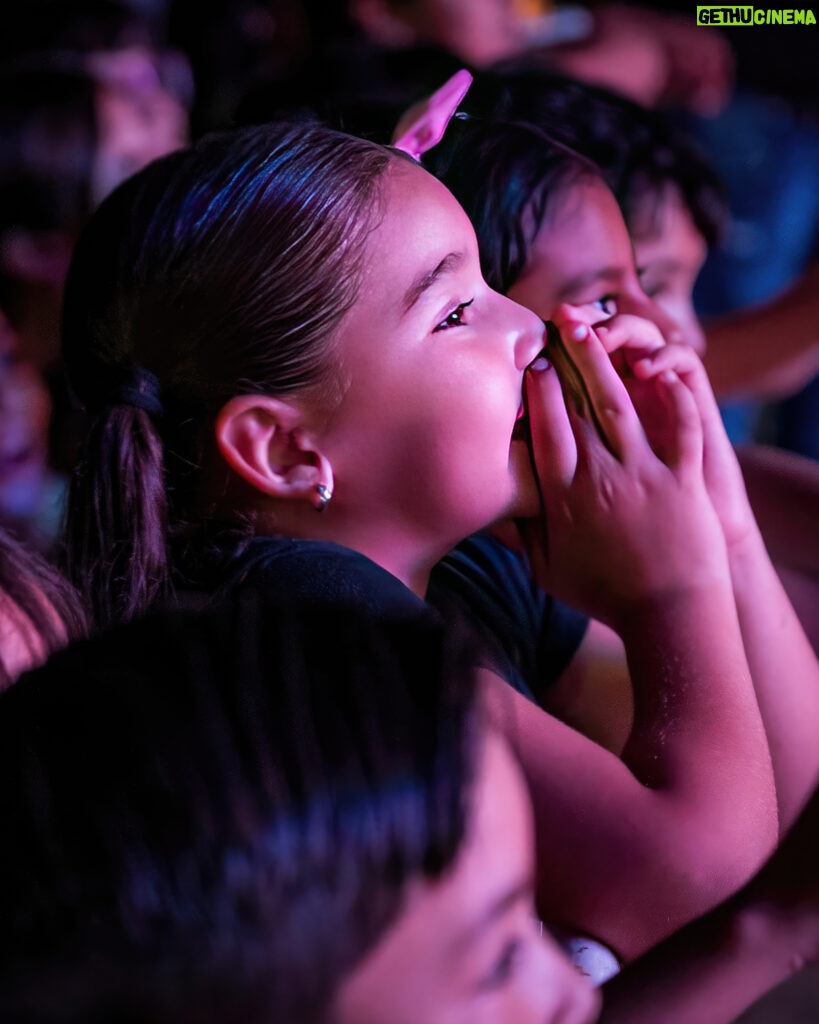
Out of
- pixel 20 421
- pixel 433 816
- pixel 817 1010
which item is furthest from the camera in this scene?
pixel 20 421

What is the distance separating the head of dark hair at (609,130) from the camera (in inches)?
18.3

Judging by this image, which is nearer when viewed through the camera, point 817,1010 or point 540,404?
point 540,404

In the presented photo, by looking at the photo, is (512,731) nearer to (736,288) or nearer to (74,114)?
(736,288)

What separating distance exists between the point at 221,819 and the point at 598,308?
251 mm

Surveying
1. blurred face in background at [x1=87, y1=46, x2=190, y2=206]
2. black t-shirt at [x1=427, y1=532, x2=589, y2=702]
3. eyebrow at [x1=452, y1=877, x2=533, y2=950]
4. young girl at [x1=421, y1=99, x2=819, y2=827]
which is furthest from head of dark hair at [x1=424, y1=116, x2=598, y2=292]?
blurred face in background at [x1=87, y1=46, x2=190, y2=206]

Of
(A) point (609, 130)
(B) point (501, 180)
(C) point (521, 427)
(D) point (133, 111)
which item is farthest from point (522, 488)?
(D) point (133, 111)

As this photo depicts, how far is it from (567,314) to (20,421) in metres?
0.58

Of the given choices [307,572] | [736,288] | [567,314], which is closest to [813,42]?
[736,288]

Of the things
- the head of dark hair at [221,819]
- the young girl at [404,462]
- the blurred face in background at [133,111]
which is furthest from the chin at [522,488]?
the blurred face in background at [133,111]

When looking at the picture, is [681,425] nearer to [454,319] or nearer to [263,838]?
[454,319]

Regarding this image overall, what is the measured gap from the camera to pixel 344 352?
1.18 feet

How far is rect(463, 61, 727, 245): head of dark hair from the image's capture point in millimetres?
465

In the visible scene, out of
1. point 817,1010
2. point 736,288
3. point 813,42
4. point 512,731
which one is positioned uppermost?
point 813,42

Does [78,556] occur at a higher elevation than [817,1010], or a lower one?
higher
